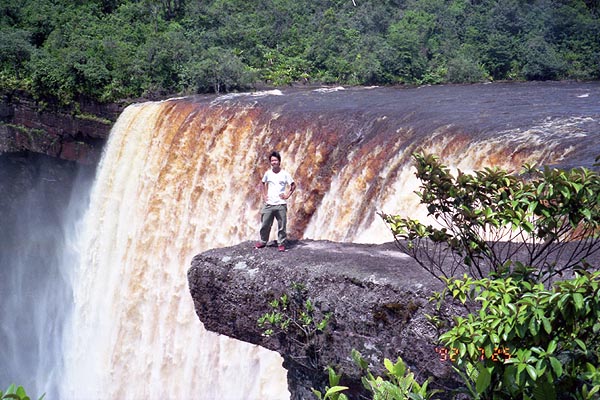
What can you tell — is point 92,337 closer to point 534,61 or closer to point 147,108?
point 147,108

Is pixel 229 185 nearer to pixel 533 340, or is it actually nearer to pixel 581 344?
pixel 533 340

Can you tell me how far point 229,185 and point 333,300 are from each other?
258 inches

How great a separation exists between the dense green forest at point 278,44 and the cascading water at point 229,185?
3.53 metres

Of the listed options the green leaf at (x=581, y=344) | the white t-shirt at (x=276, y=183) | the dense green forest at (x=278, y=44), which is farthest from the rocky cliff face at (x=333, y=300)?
the dense green forest at (x=278, y=44)

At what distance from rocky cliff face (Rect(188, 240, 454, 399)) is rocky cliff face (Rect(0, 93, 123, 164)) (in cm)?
1210

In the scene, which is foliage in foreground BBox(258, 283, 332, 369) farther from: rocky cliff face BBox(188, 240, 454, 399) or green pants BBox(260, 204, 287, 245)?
green pants BBox(260, 204, 287, 245)

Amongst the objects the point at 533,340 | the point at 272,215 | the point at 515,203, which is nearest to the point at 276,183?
the point at 272,215

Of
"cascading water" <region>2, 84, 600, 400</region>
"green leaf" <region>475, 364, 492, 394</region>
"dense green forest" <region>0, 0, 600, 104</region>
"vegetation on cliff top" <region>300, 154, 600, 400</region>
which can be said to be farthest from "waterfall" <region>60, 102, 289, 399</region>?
"green leaf" <region>475, 364, 492, 394</region>

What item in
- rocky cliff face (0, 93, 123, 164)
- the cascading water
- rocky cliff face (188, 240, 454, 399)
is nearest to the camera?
rocky cliff face (188, 240, 454, 399)

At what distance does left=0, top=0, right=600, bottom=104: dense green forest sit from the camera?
19406 millimetres

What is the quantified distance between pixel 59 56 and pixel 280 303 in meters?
16.7

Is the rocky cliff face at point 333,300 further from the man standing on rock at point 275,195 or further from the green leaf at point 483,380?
the green leaf at point 483,380

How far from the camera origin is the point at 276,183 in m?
6.92

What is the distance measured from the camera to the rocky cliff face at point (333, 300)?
5.12 meters
